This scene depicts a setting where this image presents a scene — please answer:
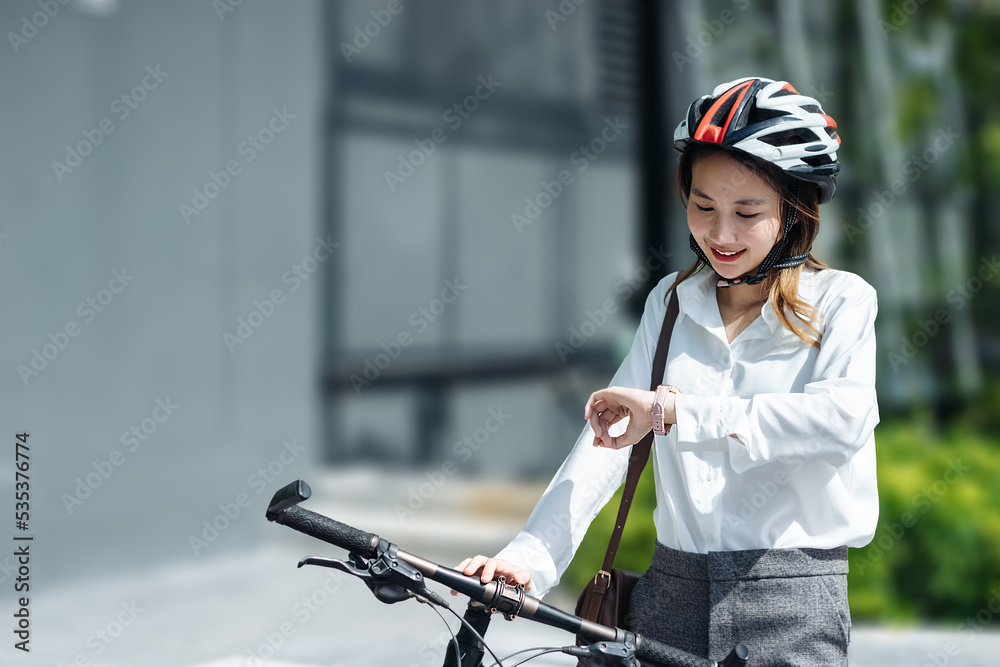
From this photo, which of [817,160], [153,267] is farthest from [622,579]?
[153,267]

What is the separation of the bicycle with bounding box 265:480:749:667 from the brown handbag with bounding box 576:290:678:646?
198 mm

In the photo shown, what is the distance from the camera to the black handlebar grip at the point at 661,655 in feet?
5.30

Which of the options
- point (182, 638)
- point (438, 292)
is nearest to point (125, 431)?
point (182, 638)

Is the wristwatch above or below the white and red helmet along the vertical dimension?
below

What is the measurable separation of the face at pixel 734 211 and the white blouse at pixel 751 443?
0.13m

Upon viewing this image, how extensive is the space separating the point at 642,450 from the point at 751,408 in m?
0.33

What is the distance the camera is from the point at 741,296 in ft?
6.09

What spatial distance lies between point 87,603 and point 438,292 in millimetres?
3275

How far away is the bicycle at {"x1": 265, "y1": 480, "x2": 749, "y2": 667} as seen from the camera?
143 centimetres

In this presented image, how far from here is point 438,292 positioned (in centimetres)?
743

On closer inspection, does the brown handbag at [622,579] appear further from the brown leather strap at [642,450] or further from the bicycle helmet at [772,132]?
the bicycle helmet at [772,132]

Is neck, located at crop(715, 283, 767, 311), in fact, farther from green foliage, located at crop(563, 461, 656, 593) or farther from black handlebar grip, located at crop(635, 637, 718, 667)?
green foliage, located at crop(563, 461, 656, 593)

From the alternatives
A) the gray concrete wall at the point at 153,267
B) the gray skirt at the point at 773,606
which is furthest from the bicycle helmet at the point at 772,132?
the gray concrete wall at the point at 153,267

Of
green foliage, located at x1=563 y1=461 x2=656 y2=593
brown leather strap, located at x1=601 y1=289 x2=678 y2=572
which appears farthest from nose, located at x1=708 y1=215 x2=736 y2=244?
green foliage, located at x1=563 y1=461 x2=656 y2=593
